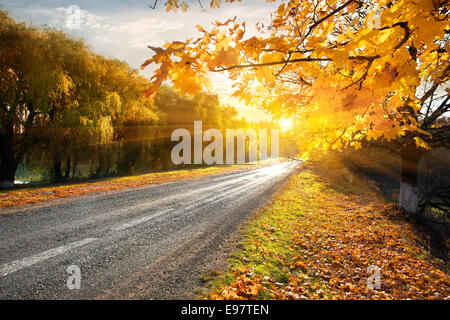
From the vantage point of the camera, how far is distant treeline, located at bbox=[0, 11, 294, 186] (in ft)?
35.1

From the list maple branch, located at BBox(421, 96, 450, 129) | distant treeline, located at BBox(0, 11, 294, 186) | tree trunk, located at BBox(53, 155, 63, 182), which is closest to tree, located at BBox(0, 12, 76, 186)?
distant treeline, located at BBox(0, 11, 294, 186)

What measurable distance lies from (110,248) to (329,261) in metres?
4.47

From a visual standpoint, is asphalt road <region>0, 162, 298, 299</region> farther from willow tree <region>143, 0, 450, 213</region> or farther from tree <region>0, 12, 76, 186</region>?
tree <region>0, 12, 76, 186</region>

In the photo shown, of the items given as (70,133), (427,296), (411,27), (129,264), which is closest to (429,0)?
(411,27)

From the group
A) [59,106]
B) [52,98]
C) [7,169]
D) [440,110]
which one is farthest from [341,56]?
[7,169]

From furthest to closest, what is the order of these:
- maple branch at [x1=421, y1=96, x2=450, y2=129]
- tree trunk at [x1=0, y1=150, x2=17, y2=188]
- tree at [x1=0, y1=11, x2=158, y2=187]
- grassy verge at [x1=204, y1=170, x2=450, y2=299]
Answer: tree trunk at [x1=0, y1=150, x2=17, y2=188], tree at [x1=0, y1=11, x2=158, y2=187], maple branch at [x1=421, y1=96, x2=450, y2=129], grassy verge at [x1=204, y1=170, x2=450, y2=299]

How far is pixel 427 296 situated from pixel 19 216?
933 cm

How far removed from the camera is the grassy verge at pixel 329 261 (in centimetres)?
320

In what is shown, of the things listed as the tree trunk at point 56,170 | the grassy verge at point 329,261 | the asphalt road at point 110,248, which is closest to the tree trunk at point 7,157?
the tree trunk at point 56,170

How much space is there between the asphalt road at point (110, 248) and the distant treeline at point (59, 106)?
23.8 feet

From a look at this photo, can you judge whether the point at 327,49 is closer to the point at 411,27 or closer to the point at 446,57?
the point at 411,27

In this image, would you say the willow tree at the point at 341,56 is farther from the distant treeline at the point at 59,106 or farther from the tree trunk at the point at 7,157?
the tree trunk at the point at 7,157

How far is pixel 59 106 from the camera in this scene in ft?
41.2

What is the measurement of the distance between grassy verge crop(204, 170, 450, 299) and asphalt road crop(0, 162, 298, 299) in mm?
678
